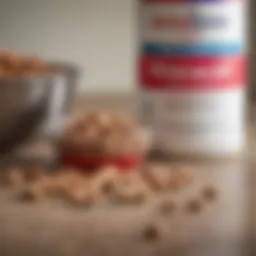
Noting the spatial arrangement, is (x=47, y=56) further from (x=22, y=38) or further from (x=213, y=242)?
(x=213, y=242)

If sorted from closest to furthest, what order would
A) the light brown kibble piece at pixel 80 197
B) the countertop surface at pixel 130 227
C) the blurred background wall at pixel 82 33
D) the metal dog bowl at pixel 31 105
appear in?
the countertop surface at pixel 130 227 < the light brown kibble piece at pixel 80 197 < the metal dog bowl at pixel 31 105 < the blurred background wall at pixel 82 33

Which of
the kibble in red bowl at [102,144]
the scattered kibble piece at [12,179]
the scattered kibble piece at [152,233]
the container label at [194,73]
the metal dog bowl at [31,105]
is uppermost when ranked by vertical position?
the container label at [194,73]

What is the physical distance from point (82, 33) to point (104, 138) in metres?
0.66

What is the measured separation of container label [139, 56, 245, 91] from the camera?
74cm

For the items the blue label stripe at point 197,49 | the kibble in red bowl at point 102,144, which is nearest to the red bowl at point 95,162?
the kibble in red bowl at point 102,144

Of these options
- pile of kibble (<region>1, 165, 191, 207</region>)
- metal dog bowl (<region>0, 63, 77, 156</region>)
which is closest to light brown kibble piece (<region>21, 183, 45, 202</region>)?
pile of kibble (<region>1, 165, 191, 207</region>)

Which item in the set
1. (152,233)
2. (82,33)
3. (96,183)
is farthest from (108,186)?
(82,33)

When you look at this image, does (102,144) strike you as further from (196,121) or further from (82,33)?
(82,33)

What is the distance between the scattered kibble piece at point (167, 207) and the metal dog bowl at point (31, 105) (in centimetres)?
19

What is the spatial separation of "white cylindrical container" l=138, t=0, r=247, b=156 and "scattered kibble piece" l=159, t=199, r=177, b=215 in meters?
0.15

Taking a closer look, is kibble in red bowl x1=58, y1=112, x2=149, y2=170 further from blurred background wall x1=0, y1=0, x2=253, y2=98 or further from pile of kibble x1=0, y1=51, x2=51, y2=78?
blurred background wall x1=0, y1=0, x2=253, y2=98

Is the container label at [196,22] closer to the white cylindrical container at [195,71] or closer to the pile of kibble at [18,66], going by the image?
the white cylindrical container at [195,71]

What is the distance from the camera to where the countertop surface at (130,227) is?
498 mm

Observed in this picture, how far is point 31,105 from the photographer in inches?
29.1
